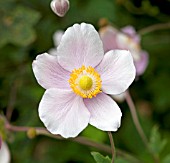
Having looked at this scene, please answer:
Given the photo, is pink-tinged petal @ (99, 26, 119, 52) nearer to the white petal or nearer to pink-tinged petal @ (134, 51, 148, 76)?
pink-tinged petal @ (134, 51, 148, 76)

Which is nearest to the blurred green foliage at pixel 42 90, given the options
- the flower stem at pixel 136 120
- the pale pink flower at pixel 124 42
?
the pale pink flower at pixel 124 42

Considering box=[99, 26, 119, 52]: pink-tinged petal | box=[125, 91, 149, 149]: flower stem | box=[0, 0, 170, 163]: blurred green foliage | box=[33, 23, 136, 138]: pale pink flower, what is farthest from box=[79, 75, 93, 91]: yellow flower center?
box=[0, 0, 170, 163]: blurred green foliage

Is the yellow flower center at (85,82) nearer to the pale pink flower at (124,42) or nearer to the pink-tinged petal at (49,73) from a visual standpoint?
the pink-tinged petal at (49,73)

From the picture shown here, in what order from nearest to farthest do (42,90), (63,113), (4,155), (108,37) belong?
(63,113) < (4,155) < (108,37) < (42,90)

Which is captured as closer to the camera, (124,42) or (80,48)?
(80,48)

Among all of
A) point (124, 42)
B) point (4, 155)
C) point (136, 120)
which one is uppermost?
point (124, 42)

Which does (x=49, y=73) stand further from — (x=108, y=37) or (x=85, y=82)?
(x=108, y=37)

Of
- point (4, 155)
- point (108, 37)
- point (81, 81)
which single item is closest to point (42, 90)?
point (108, 37)

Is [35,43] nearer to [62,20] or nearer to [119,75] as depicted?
[62,20]
